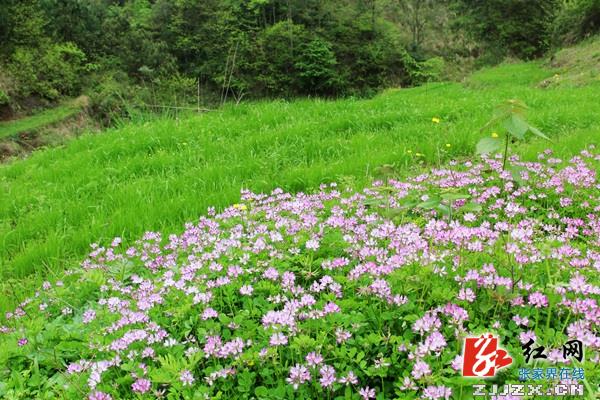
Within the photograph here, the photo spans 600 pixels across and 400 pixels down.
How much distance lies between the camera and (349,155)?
611 cm

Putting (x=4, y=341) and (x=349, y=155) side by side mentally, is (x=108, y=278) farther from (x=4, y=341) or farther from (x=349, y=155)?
(x=349, y=155)

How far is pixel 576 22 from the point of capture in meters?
30.7

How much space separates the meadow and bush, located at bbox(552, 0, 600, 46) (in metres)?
29.8

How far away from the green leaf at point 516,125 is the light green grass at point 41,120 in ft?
97.2

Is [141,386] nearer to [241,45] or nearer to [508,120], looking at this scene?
[508,120]

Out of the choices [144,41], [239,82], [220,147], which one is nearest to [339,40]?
[239,82]

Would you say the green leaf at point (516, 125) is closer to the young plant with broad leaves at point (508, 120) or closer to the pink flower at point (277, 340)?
the young plant with broad leaves at point (508, 120)

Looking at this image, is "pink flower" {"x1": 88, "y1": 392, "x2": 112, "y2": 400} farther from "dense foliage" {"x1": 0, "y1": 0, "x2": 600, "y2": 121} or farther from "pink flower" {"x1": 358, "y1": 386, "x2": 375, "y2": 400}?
"dense foliage" {"x1": 0, "y1": 0, "x2": 600, "y2": 121}

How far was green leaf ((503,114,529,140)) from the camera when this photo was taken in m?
2.44

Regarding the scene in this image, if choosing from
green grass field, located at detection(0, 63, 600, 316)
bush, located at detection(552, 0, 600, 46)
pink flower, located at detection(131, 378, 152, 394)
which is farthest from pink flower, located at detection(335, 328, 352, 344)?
bush, located at detection(552, 0, 600, 46)

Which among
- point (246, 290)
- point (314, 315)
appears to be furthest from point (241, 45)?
point (314, 315)

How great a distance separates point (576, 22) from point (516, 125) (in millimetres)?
35025

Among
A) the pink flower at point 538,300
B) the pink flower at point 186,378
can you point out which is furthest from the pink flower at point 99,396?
the pink flower at point 538,300

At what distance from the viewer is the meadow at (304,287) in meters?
1.85
